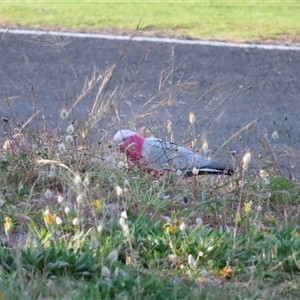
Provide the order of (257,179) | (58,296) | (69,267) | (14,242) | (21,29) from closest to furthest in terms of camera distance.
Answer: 1. (58,296)
2. (69,267)
3. (14,242)
4. (257,179)
5. (21,29)

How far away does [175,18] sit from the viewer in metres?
8.80

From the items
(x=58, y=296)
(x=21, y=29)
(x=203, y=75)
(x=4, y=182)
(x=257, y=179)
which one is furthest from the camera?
(x=21, y=29)

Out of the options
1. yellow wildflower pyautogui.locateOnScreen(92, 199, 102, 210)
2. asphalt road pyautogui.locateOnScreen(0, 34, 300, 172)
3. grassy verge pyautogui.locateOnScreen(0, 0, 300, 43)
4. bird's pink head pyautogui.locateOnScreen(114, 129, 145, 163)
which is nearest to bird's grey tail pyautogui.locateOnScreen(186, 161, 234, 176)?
bird's pink head pyautogui.locateOnScreen(114, 129, 145, 163)

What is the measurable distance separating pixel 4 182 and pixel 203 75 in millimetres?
3836

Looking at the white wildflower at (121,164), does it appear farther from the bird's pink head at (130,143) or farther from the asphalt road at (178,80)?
the asphalt road at (178,80)

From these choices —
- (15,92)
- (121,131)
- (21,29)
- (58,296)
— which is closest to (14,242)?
(58,296)

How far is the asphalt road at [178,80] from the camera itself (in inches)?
239

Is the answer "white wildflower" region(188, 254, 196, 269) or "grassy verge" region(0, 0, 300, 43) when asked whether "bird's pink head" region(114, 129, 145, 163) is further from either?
"grassy verge" region(0, 0, 300, 43)

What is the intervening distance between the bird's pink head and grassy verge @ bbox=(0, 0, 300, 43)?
165 inches

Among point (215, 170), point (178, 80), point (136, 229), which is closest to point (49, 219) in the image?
point (136, 229)

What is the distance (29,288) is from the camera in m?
2.56

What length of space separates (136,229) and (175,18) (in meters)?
5.97

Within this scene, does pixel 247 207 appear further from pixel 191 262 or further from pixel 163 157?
pixel 163 157

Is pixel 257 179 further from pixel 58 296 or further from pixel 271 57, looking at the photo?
pixel 271 57
